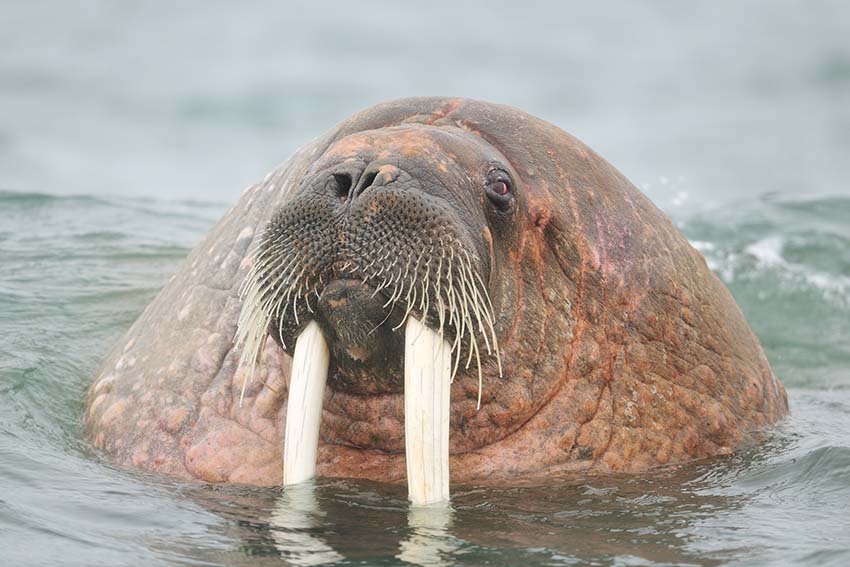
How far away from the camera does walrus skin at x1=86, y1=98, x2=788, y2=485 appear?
223 inches

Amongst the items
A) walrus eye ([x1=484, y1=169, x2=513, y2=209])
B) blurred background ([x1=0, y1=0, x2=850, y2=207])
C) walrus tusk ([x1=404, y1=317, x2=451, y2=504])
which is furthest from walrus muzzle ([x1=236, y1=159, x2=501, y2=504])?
blurred background ([x1=0, y1=0, x2=850, y2=207])

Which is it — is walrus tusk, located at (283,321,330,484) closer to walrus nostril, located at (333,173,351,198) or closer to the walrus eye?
walrus nostril, located at (333,173,351,198)

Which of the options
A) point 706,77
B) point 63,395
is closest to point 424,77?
point 706,77

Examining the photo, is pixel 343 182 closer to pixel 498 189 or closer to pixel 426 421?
pixel 498 189

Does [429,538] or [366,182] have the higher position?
[366,182]

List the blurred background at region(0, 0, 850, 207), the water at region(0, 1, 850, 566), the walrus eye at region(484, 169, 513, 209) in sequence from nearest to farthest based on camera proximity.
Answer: the water at region(0, 1, 850, 566)
the walrus eye at region(484, 169, 513, 209)
the blurred background at region(0, 0, 850, 207)

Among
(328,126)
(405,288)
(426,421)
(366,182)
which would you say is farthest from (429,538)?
(328,126)

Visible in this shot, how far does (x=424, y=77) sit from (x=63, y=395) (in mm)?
17731

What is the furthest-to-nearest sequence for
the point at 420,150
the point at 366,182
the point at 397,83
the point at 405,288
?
the point at 397,83
the point at 420,150
the point at 366,182
the point at 405,288

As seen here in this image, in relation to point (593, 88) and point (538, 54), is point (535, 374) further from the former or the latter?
point (538, 54)

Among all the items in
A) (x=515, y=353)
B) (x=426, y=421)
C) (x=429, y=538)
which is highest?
(x=515, y=353)

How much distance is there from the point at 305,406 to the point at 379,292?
539 millimetres

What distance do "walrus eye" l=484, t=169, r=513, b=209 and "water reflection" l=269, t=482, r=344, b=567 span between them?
53.6 inches

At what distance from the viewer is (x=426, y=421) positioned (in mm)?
5098
